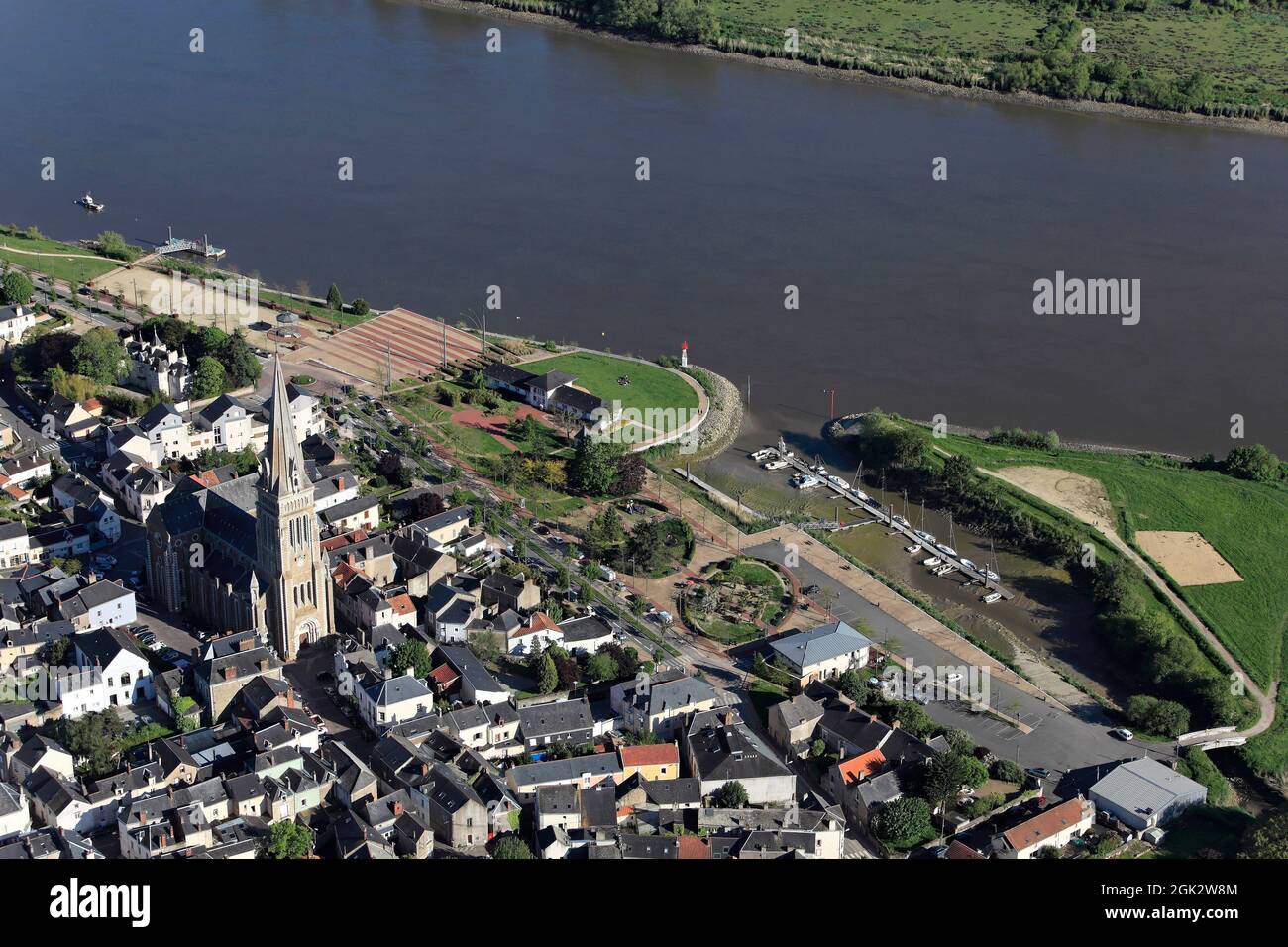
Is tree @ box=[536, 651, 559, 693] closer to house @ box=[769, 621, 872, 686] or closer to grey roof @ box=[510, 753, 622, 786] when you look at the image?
grey roof @ box=[510, 753, 622, 786]

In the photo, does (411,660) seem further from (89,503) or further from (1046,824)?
(1046,824)

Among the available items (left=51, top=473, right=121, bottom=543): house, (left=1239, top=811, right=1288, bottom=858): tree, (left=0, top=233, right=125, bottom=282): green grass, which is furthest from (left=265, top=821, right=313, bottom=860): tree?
(left=0, top=233, right=125, bottom=282): green grass

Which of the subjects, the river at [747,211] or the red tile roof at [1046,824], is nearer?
the red tile roof at [1046,824]

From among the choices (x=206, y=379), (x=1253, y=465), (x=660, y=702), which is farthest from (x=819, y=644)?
(x=206, y=379)

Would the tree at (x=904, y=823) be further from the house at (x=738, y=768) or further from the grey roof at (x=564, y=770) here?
the grey roof at (x=564, y=770)

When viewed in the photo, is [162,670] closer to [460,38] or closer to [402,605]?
[402,605]

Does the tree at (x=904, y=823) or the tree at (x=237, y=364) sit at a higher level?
the tree at (x=237, y=364)

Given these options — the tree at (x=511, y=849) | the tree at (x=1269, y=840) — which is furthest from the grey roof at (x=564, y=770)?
the tree at (x=1269, y=840)
